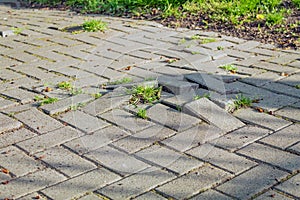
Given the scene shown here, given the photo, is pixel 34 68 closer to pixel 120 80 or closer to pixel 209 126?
pixel 120 80

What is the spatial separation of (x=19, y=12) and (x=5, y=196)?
5545 mm

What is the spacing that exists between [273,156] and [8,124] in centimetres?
192

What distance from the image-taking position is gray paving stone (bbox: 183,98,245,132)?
4.03m

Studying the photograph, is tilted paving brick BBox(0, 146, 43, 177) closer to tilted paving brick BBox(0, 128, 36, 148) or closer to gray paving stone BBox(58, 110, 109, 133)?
tilted paving brick BBox(0, 128, 36, 148)

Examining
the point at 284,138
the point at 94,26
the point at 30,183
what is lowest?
the point at 30,183

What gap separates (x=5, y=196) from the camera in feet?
10.4

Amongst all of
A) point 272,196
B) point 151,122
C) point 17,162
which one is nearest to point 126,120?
point 151,122

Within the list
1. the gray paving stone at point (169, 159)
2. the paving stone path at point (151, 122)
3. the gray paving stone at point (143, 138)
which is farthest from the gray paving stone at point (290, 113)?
the gray paving stone at point (169, 159)

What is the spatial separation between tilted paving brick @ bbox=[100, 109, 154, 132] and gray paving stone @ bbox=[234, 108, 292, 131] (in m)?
0.70

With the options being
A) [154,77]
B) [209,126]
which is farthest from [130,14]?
[209,126]

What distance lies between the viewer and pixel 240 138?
385 cm

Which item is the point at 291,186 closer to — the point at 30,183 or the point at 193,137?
the point at 193,137

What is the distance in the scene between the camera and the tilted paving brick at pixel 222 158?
11.3ft

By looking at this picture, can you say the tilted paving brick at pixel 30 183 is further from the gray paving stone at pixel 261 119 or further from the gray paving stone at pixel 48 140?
the gray paving stone at pixel 261 119
